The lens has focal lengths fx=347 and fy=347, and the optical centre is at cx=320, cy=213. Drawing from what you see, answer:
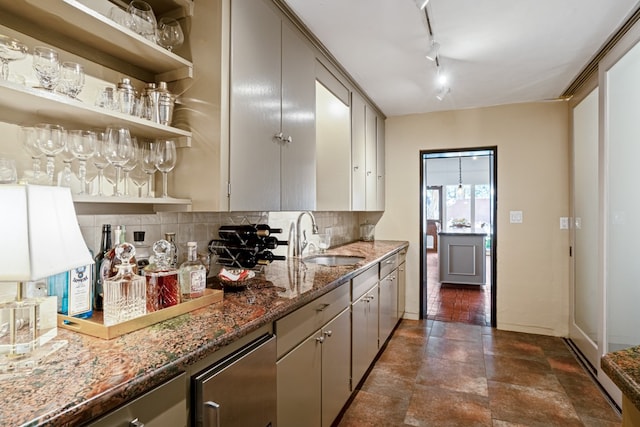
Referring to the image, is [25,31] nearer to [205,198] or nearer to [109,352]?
[205,198]

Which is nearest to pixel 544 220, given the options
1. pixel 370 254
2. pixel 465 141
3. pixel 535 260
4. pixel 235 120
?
pixel 535 260

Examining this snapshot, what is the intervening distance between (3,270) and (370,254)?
98.2 inches

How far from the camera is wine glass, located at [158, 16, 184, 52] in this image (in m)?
1.47

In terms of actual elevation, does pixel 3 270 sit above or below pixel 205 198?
below

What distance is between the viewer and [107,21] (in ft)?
3.73

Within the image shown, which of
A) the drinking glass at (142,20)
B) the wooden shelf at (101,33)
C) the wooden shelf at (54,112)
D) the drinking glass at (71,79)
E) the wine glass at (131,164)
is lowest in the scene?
the wine glass at (131,164)

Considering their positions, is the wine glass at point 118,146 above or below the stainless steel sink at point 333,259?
above

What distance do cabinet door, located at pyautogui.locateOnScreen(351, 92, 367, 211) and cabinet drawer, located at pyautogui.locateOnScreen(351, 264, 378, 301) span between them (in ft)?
2.13

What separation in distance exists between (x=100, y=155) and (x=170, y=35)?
614 mm

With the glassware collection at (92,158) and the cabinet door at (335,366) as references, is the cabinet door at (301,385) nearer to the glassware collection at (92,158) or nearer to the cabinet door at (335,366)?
the cabinet door at (335,366)

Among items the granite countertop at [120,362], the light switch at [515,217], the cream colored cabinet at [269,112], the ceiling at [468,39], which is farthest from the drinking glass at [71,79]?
the light switch at [515,217]

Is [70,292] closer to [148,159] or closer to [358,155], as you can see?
[148,159]

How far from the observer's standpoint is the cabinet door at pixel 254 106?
1530 mm

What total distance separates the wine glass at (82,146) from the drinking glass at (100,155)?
0.7 inches
